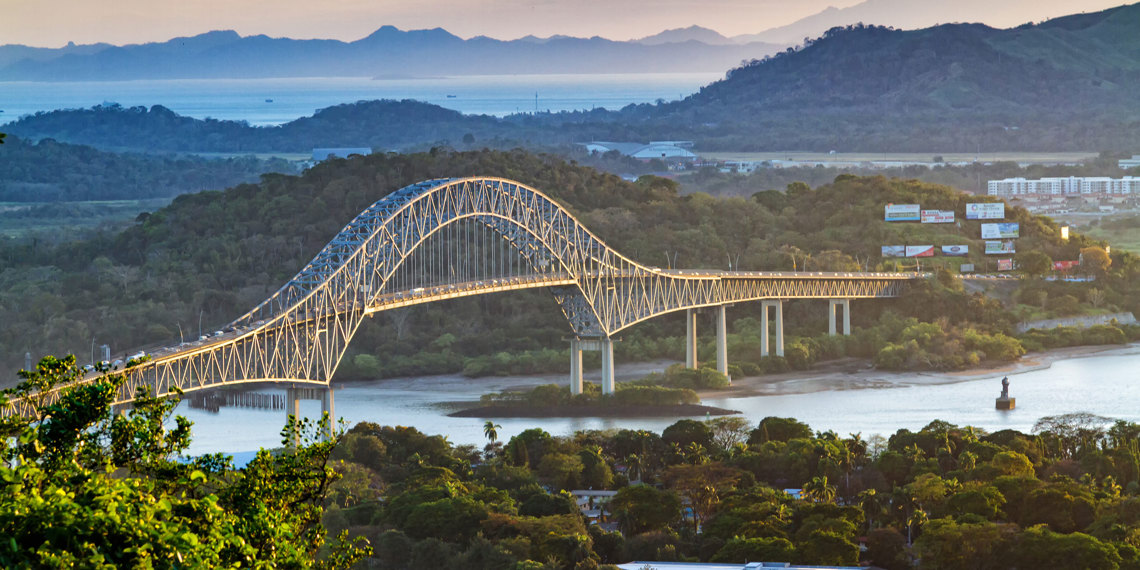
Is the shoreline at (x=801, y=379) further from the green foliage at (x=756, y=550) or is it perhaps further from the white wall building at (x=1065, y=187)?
the white wall building at (x=1065, y=187)

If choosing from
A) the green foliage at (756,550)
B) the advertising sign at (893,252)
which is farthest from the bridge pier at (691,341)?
the green foliage at (756,550)

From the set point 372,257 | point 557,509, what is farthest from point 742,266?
point 557,509

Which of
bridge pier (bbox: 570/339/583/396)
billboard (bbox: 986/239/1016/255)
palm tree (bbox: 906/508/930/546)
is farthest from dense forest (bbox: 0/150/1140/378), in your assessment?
palm tree (bbox: 906/508/930/546)

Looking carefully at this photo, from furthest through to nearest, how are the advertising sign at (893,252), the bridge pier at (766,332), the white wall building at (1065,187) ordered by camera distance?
the white wall building at (1065,187)
the advertising sign at (893,252)
the bridge pier at (766,332)

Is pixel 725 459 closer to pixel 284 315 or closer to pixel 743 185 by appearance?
pixel 284 315

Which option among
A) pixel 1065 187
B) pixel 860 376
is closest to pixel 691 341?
pixel 860 376

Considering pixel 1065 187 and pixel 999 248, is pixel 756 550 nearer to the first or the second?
pixel 999 248

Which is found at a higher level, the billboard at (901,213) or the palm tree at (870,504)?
the billboard at (901,213)
